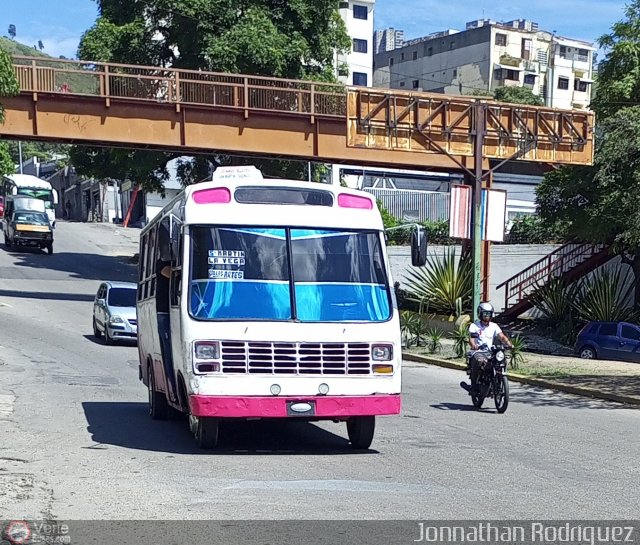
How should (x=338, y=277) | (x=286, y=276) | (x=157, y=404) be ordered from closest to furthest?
(x=286, y=276) < (x=338, y=277) < (x=157, y=404)

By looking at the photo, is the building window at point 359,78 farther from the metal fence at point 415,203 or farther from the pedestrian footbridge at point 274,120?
the pedestrian footbridge at point 274,120

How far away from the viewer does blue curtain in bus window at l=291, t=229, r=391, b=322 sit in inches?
440

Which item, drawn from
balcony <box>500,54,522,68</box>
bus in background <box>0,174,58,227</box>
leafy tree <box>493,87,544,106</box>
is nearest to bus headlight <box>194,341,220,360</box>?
bus in background <box>0,174,58,227</box>

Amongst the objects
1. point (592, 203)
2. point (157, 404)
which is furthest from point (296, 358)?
point (592, 203)

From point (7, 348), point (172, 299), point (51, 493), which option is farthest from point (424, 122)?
point (51, 493)

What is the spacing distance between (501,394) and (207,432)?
620cm

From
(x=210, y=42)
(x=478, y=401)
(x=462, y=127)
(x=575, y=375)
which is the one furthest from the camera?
(x=210, y=42)

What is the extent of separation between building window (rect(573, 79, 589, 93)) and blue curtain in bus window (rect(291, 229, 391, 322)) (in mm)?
97096

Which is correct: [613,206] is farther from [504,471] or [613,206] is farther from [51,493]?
[51,493]

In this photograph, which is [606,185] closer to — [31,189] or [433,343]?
[433,343]

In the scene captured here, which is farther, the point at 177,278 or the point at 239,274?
the point at 177,278

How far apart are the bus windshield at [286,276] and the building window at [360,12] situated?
276 ft

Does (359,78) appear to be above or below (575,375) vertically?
above

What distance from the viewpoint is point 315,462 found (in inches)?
429
